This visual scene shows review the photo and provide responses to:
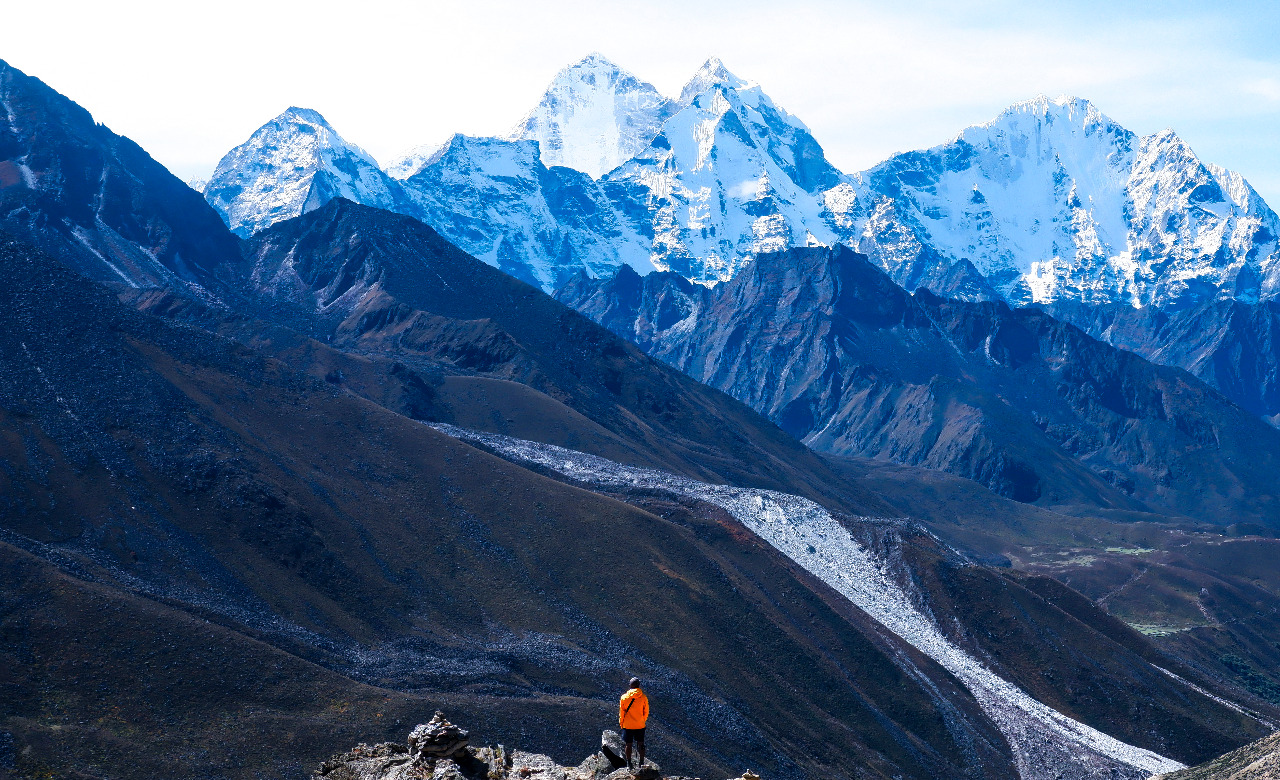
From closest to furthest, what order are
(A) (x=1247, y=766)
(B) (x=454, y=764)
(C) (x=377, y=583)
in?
1. (B) (x=454, y=764)
2. (A) (x=1247, y=766)
3. (C) (x=377, y=583)

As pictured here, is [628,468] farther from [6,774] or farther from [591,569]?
[6,774]

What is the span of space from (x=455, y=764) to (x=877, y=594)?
105m

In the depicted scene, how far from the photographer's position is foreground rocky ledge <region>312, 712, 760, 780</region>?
4078cm

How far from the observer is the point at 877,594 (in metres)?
140

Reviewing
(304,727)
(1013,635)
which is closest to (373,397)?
(1013,635)

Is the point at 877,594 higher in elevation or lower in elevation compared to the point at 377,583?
higher

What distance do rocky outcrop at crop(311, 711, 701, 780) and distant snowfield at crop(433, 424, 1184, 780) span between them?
7985 cm

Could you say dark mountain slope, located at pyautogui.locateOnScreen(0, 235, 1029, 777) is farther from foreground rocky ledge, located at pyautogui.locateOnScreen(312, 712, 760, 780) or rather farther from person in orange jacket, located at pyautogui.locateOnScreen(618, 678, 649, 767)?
person in orange jacket, located at pyautogui.locateOnScreen(618, 678, 649, 767)

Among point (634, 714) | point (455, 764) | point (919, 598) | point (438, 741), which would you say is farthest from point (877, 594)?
point (455, 764)

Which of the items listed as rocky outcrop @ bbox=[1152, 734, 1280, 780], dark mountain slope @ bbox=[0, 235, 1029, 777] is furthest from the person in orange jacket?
dark mountain slope @ bbox=[0, 235, 1029, 777]

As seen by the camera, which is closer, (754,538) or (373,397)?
(754,538)

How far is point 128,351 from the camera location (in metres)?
121

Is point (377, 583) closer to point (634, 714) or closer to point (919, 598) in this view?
point (919, 598)

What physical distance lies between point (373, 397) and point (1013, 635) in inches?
4173
